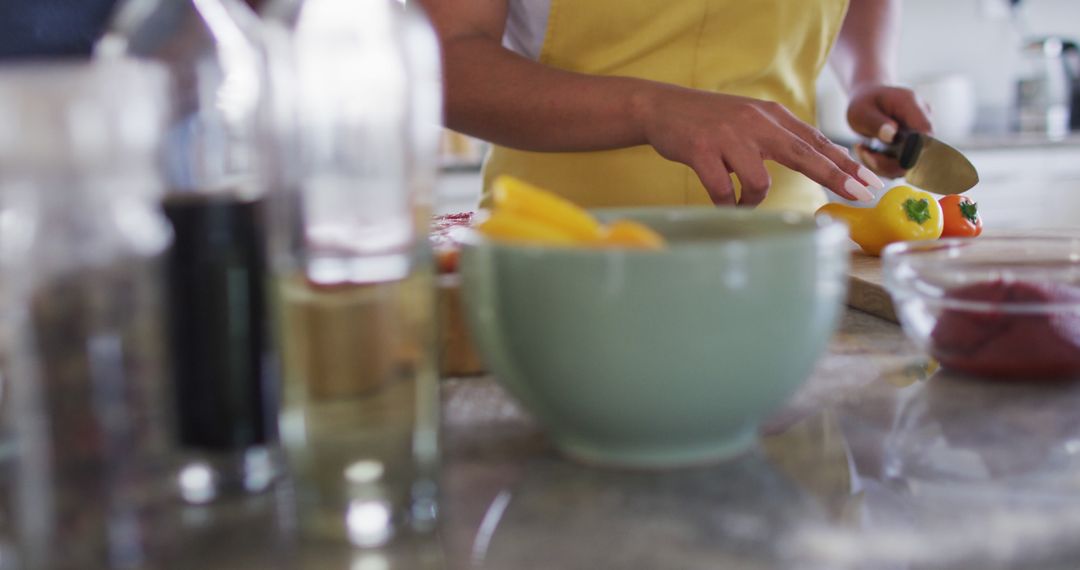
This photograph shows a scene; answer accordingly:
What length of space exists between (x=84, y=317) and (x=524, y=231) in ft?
0.65

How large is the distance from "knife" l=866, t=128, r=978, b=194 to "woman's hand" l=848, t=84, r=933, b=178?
0.02 metres

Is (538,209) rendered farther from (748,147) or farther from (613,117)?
(613,117)

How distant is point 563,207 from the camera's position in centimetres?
50

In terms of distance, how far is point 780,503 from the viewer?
1.49 feet

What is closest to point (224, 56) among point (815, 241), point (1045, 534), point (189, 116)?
point (189, 116)

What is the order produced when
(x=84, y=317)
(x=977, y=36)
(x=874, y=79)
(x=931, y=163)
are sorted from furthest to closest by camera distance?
(x=977, y=36), (x=874, y=79), (x=931, y=163), (x=84, y=317)

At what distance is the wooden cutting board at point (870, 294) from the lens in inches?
33.6

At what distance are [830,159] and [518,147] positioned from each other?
397 millimetres

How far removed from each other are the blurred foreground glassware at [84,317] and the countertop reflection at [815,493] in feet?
0.46

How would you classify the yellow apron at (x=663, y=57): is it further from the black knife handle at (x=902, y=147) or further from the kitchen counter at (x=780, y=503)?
the kitchen counter at (x=780, y=503)

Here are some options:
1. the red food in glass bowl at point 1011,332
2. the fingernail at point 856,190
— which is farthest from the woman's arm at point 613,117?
the red food in glass bowl at point 1011,332

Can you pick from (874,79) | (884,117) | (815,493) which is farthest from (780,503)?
(874,79)

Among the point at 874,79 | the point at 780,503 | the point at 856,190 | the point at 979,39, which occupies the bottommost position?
the point at 780,503

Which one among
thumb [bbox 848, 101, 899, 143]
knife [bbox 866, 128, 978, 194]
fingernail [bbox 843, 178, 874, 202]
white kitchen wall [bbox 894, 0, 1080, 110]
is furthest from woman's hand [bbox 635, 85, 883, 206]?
white kitchen wall [bbox 894, 0, 1080, 110]
